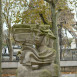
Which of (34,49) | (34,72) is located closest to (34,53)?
(34,49)

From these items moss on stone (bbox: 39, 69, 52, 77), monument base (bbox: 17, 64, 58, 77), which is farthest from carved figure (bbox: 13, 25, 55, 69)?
moss on stone (bbox: 39, 69, 52, 77)

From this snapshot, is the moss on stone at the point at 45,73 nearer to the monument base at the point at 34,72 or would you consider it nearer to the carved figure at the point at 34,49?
the monument base at the point at 34,72

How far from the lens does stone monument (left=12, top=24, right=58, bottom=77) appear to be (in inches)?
231

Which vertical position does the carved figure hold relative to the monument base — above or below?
above

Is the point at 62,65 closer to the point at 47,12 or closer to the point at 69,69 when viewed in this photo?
the point at 69,69

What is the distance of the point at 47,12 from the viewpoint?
13.5 m

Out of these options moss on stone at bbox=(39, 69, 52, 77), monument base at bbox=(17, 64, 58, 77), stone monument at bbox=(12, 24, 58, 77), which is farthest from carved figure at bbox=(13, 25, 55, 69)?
moss on stone at bbox=(39, 69, 52, 77)

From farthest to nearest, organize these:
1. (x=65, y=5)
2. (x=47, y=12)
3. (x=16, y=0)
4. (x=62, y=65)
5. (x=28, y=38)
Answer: (x=62, y=65)
(x=16, y=0)
(x=47, y=12)
(x=65, y=5)
(x=28, y=38)

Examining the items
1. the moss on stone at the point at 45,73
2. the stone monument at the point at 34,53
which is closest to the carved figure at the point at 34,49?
the stone monument at the point at 34,53

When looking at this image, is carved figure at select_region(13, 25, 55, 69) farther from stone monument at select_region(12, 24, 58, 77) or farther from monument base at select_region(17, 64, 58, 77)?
monument base at select_region(17, 64, 58, 77)

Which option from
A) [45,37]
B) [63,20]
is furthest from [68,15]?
[45,37]

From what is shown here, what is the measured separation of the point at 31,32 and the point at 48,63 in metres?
1.34

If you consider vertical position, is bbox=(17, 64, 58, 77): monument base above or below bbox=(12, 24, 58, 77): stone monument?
below

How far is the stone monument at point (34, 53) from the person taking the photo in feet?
19.2
